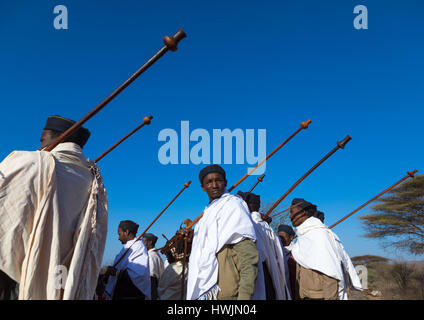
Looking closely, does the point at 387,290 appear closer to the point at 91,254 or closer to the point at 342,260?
the point at 342,260

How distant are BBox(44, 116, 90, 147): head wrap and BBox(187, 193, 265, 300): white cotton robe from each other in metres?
1.35

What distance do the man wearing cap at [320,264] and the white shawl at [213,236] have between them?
162 centimetres

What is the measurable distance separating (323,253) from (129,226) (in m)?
3.48

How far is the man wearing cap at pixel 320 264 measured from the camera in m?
4.09

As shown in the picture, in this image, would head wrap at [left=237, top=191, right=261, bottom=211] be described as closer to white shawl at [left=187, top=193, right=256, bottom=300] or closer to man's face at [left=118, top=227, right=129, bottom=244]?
white shawl at [left=187, top=193, right=256, bottom=300]

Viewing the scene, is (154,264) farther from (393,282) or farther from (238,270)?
(393,282)

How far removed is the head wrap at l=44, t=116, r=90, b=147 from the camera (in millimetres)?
2801

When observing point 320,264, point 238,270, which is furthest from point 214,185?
point 320,264

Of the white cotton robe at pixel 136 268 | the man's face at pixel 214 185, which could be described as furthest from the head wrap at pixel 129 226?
the man's face at pixel 214 185

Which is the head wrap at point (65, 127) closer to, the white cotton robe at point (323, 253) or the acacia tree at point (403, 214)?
the white cotton robe at point (323, 253)
